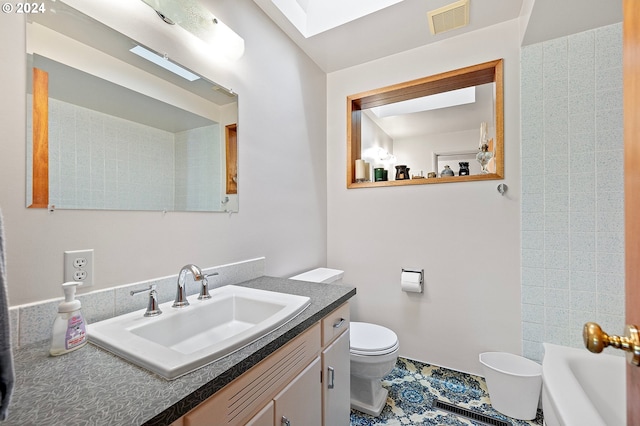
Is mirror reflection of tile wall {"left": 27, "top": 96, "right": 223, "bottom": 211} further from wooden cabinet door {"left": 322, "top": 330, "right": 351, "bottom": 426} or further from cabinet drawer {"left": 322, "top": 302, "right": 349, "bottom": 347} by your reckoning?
wooden cabinet door {"left": 322, "top": 330, "right": 351, "bottom": 426}

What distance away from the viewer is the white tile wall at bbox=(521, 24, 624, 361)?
61.3 inches

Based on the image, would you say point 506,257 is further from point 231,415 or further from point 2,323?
point 2,323

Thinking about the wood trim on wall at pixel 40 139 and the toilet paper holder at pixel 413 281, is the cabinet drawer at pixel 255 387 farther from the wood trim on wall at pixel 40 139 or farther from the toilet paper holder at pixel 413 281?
the toilet paper holder at pixel 413 281

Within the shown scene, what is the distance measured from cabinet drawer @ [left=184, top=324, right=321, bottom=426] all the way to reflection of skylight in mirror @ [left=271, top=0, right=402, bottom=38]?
6.36 feet

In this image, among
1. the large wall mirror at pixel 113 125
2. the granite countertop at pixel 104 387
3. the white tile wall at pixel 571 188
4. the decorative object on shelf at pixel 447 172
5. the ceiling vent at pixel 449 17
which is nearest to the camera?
the granite countertop at pixel 104 387

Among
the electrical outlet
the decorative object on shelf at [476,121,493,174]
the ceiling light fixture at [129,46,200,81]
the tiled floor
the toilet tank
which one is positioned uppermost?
the ceiling light fixture at [129,46,200,81]

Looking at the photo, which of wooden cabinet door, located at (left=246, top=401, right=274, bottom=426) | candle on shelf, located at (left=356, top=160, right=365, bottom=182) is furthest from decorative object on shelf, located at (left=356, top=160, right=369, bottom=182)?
wooden cabinet door, located at (left=246, top=401, right=274, bottom=426)

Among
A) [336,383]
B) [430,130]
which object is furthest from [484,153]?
[336,383]

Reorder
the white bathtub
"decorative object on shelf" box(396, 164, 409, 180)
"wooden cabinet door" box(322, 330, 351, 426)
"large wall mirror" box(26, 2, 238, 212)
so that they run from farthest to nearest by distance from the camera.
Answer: "decorative object on shelf" box(396, 164, 409, 180) → "wooden cabinet door" box(322, 330, 351, 426) → the white bathtub → "large wall mirror" box(26, 2, 238, 212)

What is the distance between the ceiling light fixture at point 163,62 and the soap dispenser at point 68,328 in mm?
913

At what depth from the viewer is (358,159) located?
2.54 m

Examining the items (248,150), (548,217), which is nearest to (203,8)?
(248,150)

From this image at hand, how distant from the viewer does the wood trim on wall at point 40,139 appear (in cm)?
84

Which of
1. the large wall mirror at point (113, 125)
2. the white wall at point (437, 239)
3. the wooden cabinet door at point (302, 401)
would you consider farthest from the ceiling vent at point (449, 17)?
the wooden cabinet door at point (302, 401)
